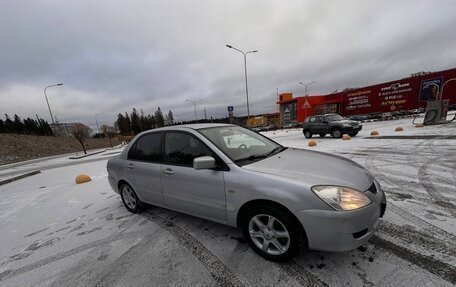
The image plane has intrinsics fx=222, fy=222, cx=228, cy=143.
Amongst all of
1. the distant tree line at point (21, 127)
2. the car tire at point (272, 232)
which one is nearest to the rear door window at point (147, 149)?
the car tire at point (272, 232)

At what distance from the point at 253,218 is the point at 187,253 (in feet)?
3.18

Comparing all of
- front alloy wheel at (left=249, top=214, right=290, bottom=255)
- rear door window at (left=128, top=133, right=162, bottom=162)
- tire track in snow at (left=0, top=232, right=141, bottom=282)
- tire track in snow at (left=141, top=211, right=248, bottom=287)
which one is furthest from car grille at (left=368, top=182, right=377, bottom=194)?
tire track in snow at (left=0, top=232, right=141, bottom=282)

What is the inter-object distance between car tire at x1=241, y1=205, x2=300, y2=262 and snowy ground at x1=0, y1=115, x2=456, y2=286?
12 centimetres

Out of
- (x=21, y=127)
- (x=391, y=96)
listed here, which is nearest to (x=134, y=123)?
(x=21, y=127)

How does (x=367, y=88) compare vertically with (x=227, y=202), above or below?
above

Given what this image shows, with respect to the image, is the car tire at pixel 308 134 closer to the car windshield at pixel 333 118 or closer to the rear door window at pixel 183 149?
the car windshield at pixel 333 118

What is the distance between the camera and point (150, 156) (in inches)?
144

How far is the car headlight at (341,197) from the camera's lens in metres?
2.10

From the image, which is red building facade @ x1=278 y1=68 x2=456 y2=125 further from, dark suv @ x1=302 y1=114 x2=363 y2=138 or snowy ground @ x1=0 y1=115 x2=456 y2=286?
snowy ground @ x1=0 y1=115 x2=456 y2=286

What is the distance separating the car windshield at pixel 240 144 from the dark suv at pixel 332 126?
10.8 m

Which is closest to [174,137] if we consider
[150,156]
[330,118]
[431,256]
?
[150,156]

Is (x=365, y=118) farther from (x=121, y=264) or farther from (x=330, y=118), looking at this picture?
(x=121, y=264)

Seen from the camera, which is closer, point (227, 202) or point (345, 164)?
point (227, 202)

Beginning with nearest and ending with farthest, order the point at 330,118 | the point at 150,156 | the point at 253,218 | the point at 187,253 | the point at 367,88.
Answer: the point at 253,218, the point at 187,253, the point at 150,156, the point at 330,118, the point at 367,88
